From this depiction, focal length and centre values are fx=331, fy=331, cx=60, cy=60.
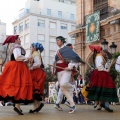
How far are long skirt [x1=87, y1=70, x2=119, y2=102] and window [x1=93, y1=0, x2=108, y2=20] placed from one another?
14817mm

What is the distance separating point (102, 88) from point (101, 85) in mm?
87

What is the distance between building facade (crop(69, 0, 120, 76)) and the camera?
851 inches

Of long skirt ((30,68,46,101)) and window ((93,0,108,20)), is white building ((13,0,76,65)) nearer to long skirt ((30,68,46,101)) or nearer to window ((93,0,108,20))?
window ((93,0,108,20))

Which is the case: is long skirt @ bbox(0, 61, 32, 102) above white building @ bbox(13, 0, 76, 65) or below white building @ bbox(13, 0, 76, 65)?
below

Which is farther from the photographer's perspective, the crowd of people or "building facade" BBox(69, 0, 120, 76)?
"building facade" BBox(69, 0, 120, 76)

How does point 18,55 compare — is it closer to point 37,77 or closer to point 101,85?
point 37,77

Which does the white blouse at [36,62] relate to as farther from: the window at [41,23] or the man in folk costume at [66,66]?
the window at [41,23]

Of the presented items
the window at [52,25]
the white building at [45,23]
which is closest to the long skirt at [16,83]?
the white building at [45,23]

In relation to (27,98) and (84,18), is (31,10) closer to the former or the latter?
(84,18)

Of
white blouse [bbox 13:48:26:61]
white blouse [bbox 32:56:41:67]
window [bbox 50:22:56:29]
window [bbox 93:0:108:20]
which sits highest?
window [bbox 50:22:56:29]

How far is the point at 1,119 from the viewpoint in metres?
6.31

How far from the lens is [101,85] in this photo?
862cm

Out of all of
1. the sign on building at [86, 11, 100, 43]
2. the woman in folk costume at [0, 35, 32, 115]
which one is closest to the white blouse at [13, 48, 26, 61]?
the woman in folk costume at [0, 35, 32, 115]

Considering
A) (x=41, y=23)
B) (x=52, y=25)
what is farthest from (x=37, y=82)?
→ (x=52, y=25)
